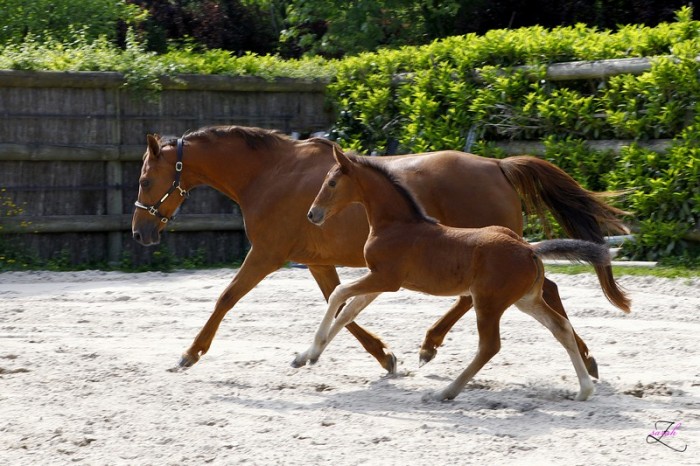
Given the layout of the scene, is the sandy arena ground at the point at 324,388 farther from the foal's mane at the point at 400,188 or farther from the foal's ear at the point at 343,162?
the foal's ear at the point at 343,162

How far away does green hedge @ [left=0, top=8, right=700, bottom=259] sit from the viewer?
1169 centimetres

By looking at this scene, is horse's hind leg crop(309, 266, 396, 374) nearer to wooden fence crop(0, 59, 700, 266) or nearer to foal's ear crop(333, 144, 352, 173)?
foal's ear crop(333, 144, 352, 173)

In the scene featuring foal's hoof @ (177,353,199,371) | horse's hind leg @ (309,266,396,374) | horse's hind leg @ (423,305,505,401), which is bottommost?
foal's hoof @ (177,353,199,371)

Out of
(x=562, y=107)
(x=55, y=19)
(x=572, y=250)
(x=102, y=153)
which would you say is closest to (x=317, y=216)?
(x=572, y=250)

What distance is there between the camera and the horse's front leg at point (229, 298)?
728cm

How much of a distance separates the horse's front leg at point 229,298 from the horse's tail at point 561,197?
182 centimetres

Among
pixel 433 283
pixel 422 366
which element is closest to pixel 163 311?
pixel 422 366

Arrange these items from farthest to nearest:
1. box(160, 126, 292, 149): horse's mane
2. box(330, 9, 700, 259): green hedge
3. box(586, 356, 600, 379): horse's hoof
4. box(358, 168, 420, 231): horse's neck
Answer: box(330, 9, 700, 259): green hedge → box(160, 126, 292, 149): horse's mane → box(586, 356, 600, 379): horse's hoof → box(358, 168, 420, 231): horse's neck

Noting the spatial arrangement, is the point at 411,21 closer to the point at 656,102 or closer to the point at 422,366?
the point at 656,102

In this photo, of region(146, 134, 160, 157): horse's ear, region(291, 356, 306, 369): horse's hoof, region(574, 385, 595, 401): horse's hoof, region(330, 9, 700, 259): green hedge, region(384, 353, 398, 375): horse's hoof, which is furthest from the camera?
region(330, 9, 700, 259): green hedge

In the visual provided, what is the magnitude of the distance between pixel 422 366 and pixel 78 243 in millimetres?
6817

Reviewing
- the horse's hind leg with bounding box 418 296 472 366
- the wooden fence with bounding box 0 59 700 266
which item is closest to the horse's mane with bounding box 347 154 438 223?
the horse's hind leg with bounding box 418 296 472 366

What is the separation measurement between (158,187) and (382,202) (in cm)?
196

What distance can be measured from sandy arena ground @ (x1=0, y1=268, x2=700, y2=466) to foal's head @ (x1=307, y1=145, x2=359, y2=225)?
113cm
